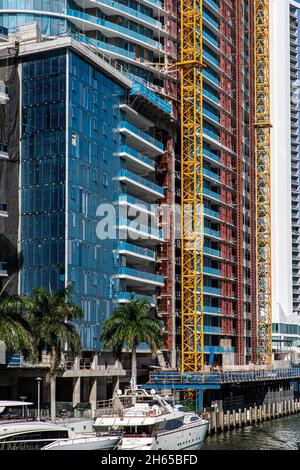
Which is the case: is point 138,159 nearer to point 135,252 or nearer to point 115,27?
point 135,252

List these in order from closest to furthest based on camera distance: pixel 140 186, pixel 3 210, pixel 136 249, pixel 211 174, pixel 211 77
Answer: pixel 3 210 < pixel 136 249 < pixel 140 186 < pixel 211 174 < pixel 211 77

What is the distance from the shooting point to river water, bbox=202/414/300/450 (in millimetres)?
98125

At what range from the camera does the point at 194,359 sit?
137m

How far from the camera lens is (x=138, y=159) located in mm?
129625

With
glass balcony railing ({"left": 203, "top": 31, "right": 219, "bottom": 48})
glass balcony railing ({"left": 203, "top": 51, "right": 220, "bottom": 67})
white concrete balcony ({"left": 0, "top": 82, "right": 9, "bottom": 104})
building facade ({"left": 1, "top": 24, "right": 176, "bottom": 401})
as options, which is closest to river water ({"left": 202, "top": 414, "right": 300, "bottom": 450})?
building facade ({"left": 1, "top": 24, "right": 176, "bottom": 401})

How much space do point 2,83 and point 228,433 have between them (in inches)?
2157

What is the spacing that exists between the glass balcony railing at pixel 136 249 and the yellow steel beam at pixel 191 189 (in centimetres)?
709

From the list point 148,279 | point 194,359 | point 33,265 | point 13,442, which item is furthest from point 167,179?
point 13,442

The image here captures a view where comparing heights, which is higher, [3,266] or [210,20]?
[210,20]

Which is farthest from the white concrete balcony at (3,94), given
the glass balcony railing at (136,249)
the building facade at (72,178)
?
the glass balcony railing at (136,249)

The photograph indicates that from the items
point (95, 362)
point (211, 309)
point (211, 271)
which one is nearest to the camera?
point (95, 362)

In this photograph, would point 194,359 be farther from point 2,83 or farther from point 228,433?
point 2,83

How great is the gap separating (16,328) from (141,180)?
5158 cm

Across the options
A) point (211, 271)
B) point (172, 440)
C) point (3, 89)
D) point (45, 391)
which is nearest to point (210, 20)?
point (211, 271)
